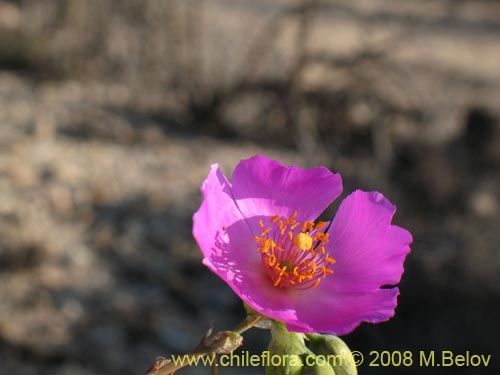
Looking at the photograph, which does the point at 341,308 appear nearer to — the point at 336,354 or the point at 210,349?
the point at 336,354

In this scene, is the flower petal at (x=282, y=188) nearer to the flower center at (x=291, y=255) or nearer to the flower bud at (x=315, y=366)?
the flower center at (x=291, y=255)

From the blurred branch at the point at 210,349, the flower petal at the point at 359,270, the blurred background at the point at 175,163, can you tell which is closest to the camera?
the blurred branch at the point at 210,349

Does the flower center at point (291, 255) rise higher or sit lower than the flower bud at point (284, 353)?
higher

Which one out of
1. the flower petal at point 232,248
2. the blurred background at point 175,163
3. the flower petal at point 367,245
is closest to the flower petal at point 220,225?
the flower petal at point 232,248

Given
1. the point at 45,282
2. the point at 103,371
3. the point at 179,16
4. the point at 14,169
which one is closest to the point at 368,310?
the point at 103,371

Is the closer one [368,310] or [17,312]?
[368,310]

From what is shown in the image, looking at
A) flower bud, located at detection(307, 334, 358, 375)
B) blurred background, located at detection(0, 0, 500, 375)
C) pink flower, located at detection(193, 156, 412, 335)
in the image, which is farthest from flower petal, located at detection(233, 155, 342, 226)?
blurred background, located at detection(0, 0, 500, 375)

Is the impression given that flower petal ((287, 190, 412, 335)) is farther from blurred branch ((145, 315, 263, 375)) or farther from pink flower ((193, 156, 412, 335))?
blurred branch ((145, 315, 263, 375))

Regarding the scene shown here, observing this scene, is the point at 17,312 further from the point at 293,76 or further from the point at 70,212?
the point at 293,76

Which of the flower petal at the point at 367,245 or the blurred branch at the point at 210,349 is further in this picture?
the flower petal at the point at 367,245
